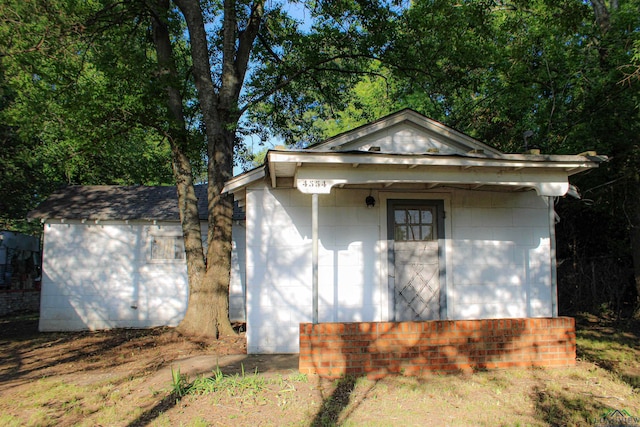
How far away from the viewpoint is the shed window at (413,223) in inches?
318

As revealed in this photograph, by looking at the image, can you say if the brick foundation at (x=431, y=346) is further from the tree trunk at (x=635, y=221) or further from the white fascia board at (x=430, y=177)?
the tree trunk at (x=635, y=221)

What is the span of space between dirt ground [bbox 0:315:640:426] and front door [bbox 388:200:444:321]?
1.79 metres

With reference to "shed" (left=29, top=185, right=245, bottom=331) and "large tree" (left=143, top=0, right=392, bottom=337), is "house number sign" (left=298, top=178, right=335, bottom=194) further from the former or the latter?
"shed" (left=29, top=185, right=245, bottom=331)

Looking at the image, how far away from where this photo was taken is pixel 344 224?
7910 mm

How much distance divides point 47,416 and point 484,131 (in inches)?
494

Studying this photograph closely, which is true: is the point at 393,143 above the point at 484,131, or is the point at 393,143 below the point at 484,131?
below

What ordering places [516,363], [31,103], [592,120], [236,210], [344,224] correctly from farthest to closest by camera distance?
1. [236,210]
2. [592,120]
3. [31,103]
4. [344,224]
5. [516,363]

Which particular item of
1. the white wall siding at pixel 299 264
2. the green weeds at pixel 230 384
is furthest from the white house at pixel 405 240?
the green weeds at pixel 230 384

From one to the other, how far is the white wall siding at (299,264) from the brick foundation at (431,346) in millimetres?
1426

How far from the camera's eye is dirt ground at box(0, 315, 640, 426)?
4770 mm

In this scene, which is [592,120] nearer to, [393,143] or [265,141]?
[393,143]

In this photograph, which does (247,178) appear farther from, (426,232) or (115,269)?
(115,269)

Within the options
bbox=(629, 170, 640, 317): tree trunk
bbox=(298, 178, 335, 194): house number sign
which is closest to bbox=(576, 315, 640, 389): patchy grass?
bbox=(629, 170, 640, 317): tree trunk

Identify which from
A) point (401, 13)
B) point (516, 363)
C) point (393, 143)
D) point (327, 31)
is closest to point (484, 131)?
point (401, 13)
